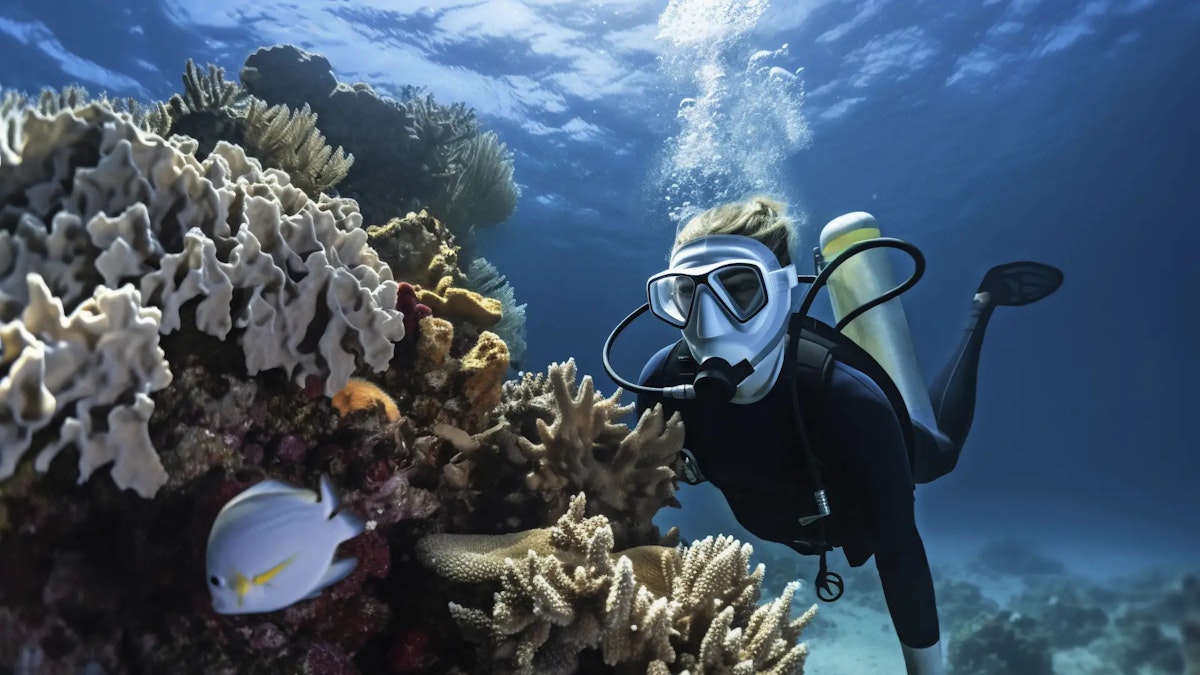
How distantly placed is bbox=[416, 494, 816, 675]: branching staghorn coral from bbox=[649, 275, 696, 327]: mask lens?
161 cm

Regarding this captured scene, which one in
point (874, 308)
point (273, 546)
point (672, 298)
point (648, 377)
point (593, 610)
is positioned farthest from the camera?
point (874, 308)

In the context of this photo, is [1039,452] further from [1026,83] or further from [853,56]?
[853,56]

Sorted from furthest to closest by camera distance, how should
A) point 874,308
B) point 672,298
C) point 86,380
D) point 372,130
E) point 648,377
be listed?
point 372,130, point 874,308, point 648,377, point 672,298, point 86,380

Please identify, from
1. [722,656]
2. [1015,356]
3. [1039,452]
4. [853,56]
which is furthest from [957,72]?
[1039,452]

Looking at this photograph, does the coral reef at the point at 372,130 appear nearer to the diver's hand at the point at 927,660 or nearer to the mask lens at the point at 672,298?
the mask lens at the point at 672,298

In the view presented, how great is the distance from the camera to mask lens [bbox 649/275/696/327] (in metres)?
3.79

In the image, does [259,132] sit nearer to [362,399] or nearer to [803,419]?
[362,399]

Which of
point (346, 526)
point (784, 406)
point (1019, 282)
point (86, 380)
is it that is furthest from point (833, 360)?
point (1019, 282)

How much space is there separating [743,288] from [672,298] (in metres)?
0.50

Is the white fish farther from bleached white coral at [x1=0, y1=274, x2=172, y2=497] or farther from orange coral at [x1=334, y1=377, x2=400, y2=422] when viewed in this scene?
orange coral at [x1=334, y1=377, x2=400, y2=422]

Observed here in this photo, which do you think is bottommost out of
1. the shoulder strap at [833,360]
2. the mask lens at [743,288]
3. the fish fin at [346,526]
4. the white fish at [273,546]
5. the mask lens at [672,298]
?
the white fish at [273,546]

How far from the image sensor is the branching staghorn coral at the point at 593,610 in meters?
2.11

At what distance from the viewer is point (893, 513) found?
10.4 feet

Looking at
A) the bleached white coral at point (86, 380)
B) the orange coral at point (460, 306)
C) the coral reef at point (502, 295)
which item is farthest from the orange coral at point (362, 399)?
the coral reef at point (502, 295)
